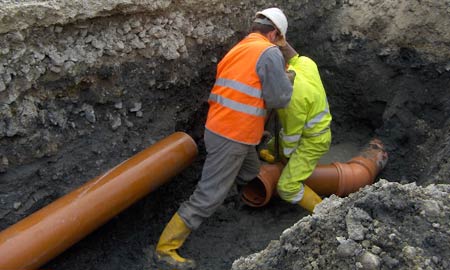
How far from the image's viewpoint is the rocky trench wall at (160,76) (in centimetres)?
330

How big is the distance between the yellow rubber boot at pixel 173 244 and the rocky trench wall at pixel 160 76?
662mm

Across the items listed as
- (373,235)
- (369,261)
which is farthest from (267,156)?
(369,261)

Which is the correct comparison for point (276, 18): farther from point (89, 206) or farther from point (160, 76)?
point (89, 206)

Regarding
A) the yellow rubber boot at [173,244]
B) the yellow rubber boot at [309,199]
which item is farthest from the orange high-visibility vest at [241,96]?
the yellow rubber boot at [309,199]

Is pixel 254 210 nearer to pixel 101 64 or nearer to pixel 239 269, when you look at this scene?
pixel 101 64

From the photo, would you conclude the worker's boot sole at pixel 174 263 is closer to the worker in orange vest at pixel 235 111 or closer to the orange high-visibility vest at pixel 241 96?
the worker in orange vest at pixel 235 111

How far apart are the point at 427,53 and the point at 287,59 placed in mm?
1818

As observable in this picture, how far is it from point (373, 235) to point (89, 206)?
188cm

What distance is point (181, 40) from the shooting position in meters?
4.14

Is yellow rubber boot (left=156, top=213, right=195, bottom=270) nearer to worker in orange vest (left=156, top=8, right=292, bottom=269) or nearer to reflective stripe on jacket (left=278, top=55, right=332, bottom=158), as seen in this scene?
worker in orange vest (left=156, top=8, right=292, bottom=269)

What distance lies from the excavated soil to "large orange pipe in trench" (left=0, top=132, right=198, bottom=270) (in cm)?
32

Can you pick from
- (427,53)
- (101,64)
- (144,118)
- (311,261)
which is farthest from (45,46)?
(427,53)

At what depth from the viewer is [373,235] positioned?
6.98 ft

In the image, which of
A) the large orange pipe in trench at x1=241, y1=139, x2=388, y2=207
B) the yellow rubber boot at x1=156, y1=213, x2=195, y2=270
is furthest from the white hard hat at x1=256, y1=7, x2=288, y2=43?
the yellow rubber boot at x1=156, y1=213, x2=195, y2=270
